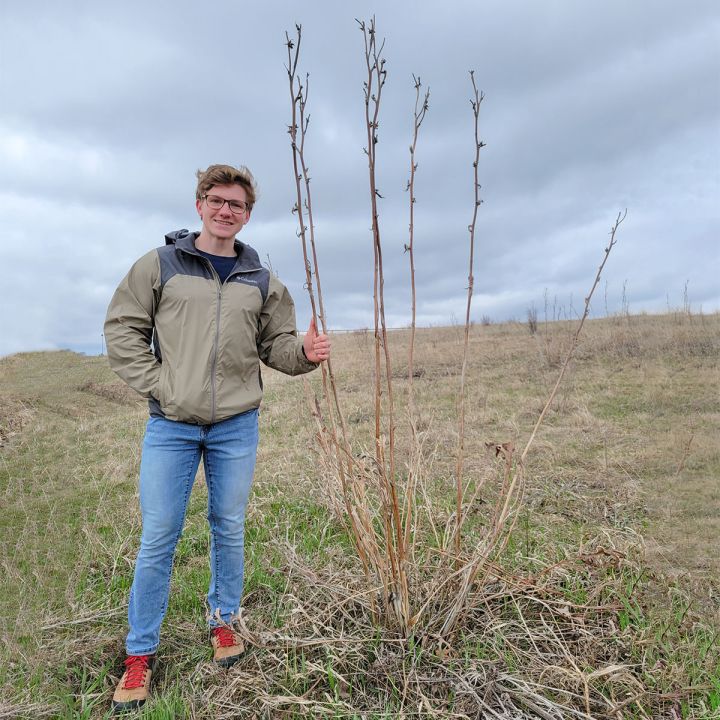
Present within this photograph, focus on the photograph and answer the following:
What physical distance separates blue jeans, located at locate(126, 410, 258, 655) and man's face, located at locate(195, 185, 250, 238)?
0.80 metres

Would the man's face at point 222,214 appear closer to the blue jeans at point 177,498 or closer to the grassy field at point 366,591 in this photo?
the blue jeans at point 177,498

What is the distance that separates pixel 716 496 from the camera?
4.36 m

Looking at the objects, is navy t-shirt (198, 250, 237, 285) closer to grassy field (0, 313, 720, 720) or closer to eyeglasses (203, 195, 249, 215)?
eyeglasses (203, 195, 249, 215)

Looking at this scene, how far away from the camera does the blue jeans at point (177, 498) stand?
2.06 metres

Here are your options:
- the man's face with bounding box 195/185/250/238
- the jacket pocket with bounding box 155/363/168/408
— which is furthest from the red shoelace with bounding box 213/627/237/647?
the man's face with bounding box 195/185/250/238

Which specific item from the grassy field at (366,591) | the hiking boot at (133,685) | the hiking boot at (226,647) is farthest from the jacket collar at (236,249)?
the hiking boot at (133,685)

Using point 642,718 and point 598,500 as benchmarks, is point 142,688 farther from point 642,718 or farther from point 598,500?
point 598,500

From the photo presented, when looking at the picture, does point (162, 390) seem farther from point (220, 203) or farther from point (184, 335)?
point (220, 203)

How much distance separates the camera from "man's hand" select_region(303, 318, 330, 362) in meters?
2.00

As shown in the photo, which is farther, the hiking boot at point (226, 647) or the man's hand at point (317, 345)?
the hiking boot at point (226, 647)

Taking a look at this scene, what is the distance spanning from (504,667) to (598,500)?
2.75 m

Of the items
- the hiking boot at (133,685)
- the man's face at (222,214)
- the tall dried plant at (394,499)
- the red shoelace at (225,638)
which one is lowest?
the hiking boot at (133,685)

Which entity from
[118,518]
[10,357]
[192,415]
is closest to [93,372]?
[10,357]

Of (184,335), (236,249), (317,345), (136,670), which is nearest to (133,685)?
(136,670)
